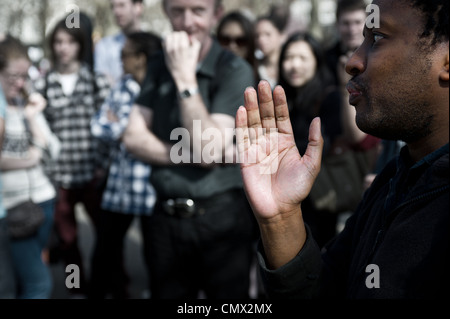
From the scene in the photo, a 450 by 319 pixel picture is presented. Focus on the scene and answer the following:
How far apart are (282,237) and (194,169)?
4.16 ft

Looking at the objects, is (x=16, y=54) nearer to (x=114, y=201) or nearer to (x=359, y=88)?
(x=114, y=201)

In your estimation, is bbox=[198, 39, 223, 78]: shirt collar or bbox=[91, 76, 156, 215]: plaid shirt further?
bbox=[91, 76, 156, 215]: plaid shirt

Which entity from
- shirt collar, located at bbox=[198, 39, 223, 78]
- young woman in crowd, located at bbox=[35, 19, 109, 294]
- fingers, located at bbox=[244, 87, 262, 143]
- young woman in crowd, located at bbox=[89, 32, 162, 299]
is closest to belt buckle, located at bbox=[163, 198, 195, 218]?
shirt collar, located at bbox=[198, 39, 223, 78]

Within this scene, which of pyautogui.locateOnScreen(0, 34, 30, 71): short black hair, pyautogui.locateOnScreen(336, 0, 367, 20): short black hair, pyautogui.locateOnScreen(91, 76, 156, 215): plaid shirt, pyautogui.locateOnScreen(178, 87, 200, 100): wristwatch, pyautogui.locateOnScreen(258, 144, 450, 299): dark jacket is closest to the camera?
pyautogui.locateOnScreen(258, 144, 450, 299): dark jacket

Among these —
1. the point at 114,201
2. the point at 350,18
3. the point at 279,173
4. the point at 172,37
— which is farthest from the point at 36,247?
the point at 350,18

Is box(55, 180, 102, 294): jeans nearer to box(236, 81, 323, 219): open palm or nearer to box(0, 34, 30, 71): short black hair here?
box(0, 34, 30, 71): short black hair

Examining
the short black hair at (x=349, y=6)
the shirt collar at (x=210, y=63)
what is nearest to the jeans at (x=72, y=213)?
the shirt collar at (x=210, y=63)

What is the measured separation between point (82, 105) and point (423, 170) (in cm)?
346

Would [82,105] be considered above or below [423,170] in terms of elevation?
above

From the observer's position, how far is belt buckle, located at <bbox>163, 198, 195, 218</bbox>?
2.58m

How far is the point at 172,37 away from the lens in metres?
2.56

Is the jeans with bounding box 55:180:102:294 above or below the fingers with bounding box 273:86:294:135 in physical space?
below

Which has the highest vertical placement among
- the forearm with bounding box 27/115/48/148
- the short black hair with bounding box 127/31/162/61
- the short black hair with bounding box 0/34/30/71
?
the short black hair with bounding box 127/31/162/61

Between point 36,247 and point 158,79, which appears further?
point 36,247
